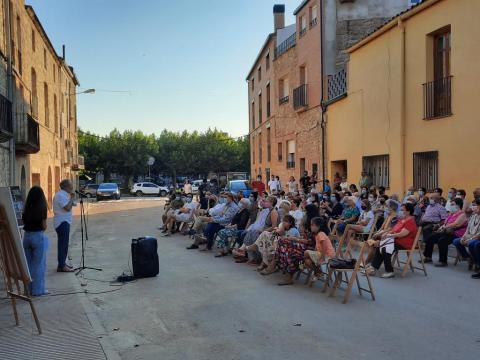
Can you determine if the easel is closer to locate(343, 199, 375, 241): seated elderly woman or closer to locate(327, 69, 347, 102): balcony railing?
locate(343, 199, 375, 241): seated elderly woman

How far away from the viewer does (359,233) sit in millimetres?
11297

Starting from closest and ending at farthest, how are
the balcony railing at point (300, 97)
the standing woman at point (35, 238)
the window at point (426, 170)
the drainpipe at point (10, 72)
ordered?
the standing woman at point (35, 238) → the window at point (426, 170) → the drainpipe at point (10, 72) → the balcony railing at point (300, 97)

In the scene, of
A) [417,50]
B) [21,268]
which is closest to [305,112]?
[417,50]

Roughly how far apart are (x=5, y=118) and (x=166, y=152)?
5277 centimetres

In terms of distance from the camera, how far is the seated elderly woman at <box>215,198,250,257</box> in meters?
11.3

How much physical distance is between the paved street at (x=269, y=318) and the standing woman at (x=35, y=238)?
0.48 metres

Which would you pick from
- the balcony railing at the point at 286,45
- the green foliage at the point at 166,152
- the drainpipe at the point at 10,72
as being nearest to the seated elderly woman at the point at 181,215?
the drainpipe at the point at 10,72

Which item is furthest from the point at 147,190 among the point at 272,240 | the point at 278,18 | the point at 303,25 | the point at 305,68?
the point at 272,240

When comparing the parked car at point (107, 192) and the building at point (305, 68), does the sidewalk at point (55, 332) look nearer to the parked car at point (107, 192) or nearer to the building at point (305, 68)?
the building at point (305, 68)

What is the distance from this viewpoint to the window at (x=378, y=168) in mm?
16416

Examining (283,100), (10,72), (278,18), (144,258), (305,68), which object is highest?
→ (278,18)

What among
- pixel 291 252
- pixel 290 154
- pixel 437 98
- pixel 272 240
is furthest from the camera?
pixel 290 154

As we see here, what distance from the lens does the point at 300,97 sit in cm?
2420

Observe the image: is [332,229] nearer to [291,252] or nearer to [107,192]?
[291,252]
